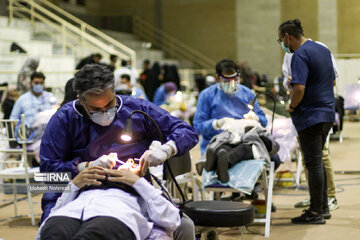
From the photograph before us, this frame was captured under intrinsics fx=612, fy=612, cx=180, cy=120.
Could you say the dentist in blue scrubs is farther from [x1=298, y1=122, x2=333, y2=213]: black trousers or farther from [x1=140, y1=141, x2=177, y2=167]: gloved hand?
[x1=140, y1=141, x2=177, y2=167]: gloved hand

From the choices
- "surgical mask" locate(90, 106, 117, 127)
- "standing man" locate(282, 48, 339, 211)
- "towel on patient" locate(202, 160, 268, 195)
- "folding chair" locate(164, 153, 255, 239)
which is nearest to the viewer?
"surgical mask" locate(90, 106, 117, 127)

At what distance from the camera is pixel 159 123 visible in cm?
324

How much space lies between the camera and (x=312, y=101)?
4.72 m

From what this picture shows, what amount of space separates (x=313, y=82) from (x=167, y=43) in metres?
15.4

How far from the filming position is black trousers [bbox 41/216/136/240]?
251cm

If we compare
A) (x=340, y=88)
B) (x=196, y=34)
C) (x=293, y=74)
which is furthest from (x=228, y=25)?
(x=293, y=74)

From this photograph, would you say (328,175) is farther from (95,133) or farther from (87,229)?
(87,229)

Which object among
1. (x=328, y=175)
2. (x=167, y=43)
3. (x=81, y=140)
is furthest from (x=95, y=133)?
(x=167, y=43)

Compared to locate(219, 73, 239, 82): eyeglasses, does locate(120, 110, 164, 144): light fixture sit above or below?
below

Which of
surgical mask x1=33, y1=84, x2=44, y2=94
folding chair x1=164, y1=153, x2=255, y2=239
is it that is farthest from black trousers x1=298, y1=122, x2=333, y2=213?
surgical mask x1=33, y1=84, x2=44, y2=94

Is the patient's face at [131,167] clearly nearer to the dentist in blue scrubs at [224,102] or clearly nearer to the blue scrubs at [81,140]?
the blue scrubs at [81,140]

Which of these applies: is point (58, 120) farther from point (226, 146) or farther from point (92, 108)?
point (226, 146)

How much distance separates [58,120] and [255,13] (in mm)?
15675

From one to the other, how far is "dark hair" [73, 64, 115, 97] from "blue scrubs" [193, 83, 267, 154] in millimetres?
2316
